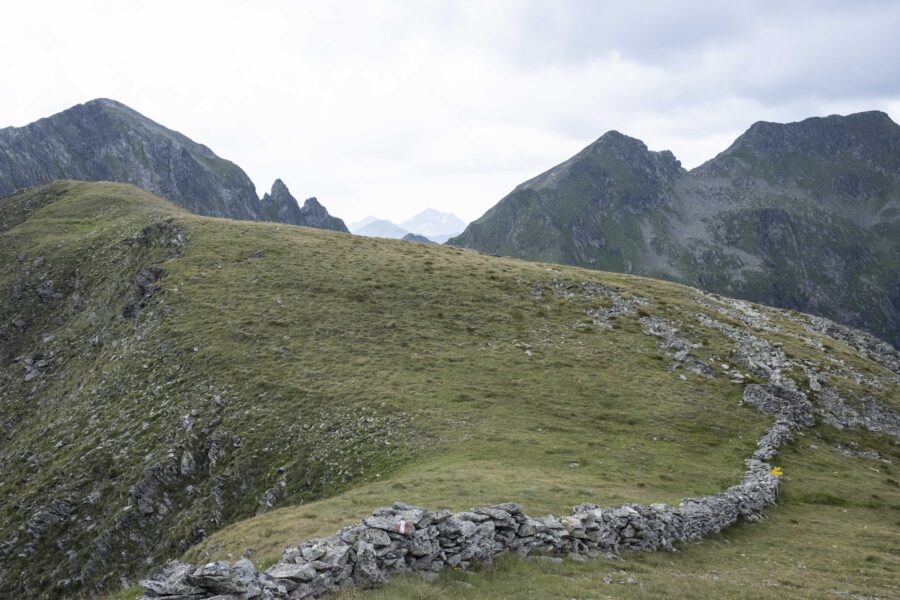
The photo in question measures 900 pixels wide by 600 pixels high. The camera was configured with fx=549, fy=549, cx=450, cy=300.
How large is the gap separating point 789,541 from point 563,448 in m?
13.4

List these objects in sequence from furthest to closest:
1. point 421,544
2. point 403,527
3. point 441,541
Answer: point 441,541 < point 421,544 < point 403,527

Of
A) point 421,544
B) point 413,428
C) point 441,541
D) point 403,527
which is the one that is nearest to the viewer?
point 403,527

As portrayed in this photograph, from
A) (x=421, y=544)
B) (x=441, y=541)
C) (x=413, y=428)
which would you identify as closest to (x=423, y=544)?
(x=421, y=544)

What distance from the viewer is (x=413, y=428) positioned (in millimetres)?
38156

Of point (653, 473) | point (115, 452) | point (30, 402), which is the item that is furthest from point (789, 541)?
point (30, 402)


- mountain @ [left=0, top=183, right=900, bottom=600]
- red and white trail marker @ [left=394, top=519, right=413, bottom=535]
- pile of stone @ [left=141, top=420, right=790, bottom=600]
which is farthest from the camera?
mountain @ [left=0, top=183, right=900, bottom=600]

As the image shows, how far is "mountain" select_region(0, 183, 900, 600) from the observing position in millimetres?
21750

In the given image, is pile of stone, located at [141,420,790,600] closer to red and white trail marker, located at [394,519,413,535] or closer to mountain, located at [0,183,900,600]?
red and white trail marker, located at [394,519,413,535]

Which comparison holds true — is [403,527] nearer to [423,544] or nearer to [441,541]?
[423,544]

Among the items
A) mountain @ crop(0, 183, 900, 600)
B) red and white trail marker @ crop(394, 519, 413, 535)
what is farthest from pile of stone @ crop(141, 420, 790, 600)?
mountain @ crop(0, 183, 900, 600)

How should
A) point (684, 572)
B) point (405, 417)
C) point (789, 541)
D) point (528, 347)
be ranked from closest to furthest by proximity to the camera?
point (684, 572)
point (789, 541)
point (405, 417)
point (528, 347)

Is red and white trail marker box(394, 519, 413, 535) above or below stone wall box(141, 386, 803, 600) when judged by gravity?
above

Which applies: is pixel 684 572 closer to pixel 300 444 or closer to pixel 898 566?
pixel 898 566

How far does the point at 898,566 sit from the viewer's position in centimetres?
2366
